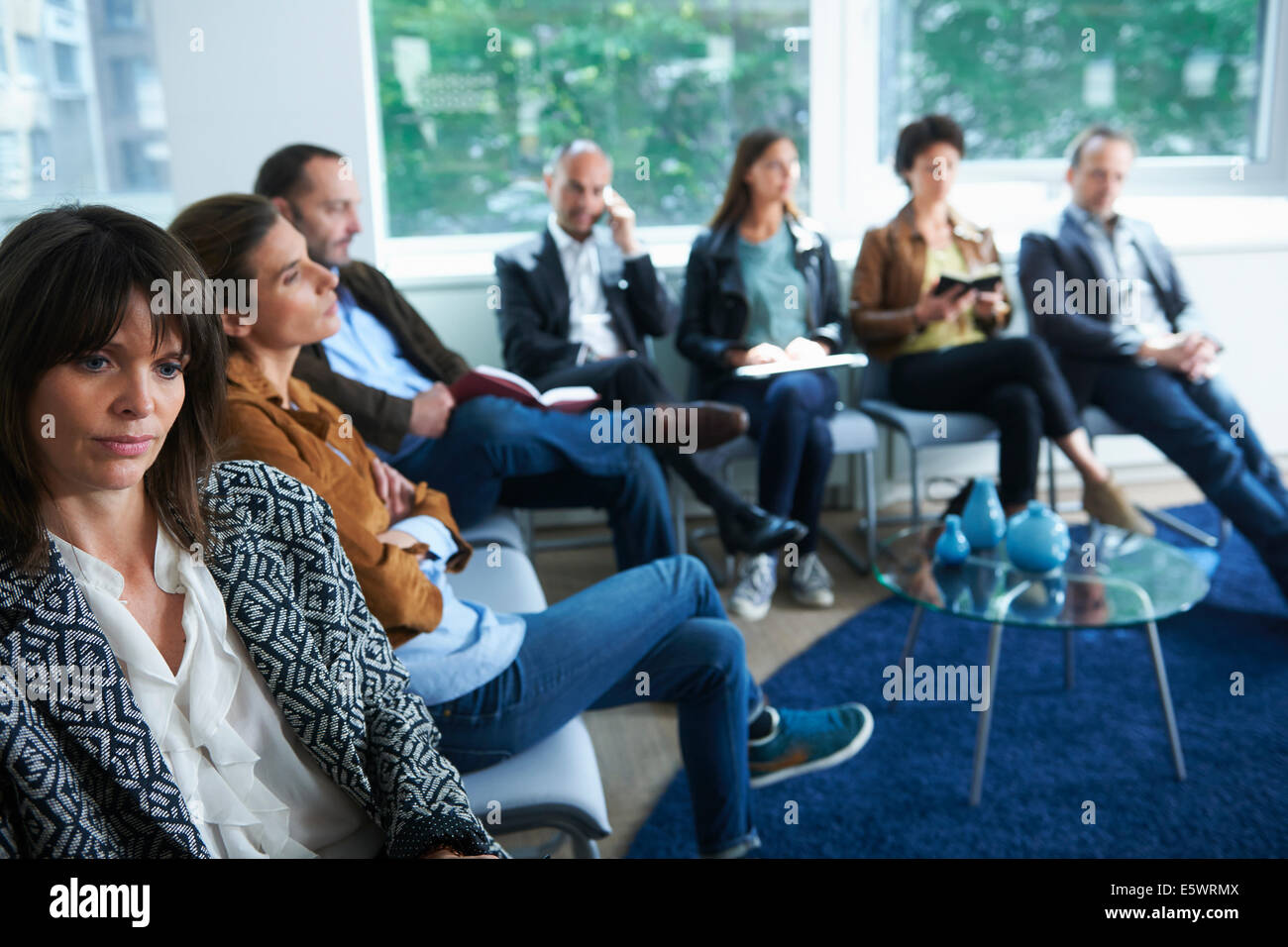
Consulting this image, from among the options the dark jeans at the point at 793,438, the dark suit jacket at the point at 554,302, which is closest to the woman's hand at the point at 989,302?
the dark jeans at the point at 793,438

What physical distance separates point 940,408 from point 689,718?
76.9 inches

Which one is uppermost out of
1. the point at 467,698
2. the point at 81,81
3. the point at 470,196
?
the point at 81,81

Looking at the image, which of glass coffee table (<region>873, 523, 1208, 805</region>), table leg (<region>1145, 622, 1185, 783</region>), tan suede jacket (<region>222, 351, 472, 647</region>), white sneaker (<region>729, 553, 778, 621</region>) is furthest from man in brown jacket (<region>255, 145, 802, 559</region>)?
table leg (<region>1145, 622, 1185, 783</region>)

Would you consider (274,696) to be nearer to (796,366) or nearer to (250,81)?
(796,366)

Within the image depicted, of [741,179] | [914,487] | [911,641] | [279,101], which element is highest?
[279,101]

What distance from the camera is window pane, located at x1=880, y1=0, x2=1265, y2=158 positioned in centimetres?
406

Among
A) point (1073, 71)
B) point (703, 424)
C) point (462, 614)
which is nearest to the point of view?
point (462, 614)

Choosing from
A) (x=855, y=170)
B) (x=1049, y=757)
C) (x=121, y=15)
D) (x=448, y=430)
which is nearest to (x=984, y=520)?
(x=1049, y=757)

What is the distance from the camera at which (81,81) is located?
11.2 feet

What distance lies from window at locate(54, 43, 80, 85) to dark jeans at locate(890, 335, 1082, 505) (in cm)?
275

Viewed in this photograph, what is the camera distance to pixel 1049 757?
226 cm

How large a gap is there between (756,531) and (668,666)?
1.22 m
